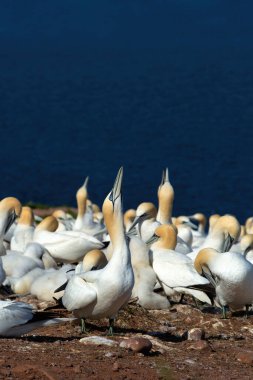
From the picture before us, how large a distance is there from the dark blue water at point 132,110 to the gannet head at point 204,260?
54.3 metres

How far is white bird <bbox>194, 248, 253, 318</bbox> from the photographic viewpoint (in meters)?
9.53

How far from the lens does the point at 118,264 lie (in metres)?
8.15

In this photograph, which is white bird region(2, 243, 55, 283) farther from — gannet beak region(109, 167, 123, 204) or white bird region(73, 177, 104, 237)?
white bird region(73, 177, 104, 237)

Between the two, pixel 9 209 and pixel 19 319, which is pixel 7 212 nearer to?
pixel 9 209

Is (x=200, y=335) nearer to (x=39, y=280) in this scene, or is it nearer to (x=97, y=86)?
(x=39, y=280)

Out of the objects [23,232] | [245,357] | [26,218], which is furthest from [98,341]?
[26,218]

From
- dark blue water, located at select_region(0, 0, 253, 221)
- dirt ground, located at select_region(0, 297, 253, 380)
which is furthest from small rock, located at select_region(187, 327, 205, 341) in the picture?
dark blue water, located at select_region(0, 0, 253, 221)

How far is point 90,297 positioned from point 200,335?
0.84 metres

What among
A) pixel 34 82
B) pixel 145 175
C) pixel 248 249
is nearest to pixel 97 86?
pixel 34 82

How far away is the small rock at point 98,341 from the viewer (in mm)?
7586

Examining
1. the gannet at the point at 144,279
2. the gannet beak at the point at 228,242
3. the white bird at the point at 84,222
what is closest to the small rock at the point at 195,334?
the gannet at the point at 144,279

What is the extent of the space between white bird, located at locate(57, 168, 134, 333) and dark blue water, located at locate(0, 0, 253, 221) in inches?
2196

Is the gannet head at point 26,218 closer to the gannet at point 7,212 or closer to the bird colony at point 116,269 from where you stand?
the bird colony at point 116,269

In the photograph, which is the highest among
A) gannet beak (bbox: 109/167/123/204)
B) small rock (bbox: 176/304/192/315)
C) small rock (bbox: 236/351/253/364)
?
gannet beak (bbox: 109/167/123/204)
